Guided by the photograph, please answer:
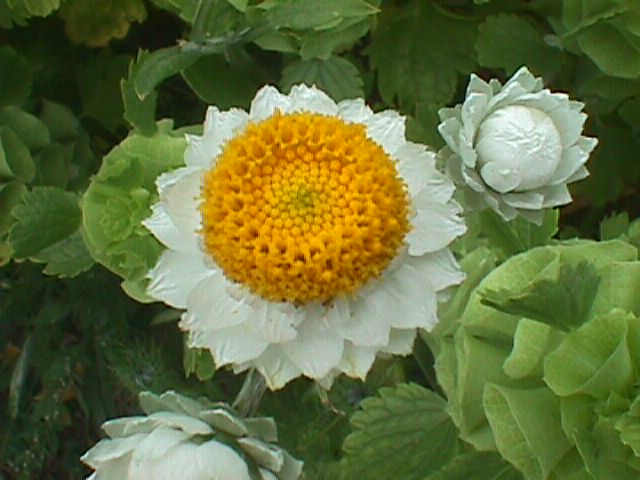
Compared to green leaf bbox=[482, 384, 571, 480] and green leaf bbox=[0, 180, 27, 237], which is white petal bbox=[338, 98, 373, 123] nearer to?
green leaf bbox=[482, 384, 571, 480]

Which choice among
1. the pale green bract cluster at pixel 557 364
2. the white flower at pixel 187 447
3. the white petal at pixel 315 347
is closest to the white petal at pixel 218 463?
the white flower at pixel 187 447

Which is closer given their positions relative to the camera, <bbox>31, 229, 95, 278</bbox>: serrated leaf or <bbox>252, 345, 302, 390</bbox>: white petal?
<bbox>252, 345, 302, 390</bbox>: white petal

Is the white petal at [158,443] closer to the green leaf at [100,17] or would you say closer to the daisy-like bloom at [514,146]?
the daisy-like bloom at [514,146]

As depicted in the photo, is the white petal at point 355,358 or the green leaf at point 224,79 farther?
the green leaf at point 224,79

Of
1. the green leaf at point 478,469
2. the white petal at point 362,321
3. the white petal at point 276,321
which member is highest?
the white petal at point 276,321

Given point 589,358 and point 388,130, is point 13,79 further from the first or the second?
point 589,358

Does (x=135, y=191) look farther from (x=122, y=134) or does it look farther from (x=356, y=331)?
(x=122, y=134)

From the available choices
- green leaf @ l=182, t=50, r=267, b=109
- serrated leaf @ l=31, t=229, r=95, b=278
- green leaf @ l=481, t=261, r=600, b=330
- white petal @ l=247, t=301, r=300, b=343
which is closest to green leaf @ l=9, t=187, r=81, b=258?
serrated leaf @ l=31, t=229, r=95, b=278

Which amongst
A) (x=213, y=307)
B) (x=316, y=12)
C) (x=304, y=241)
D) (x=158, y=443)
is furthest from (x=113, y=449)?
(x=316, y=12)
